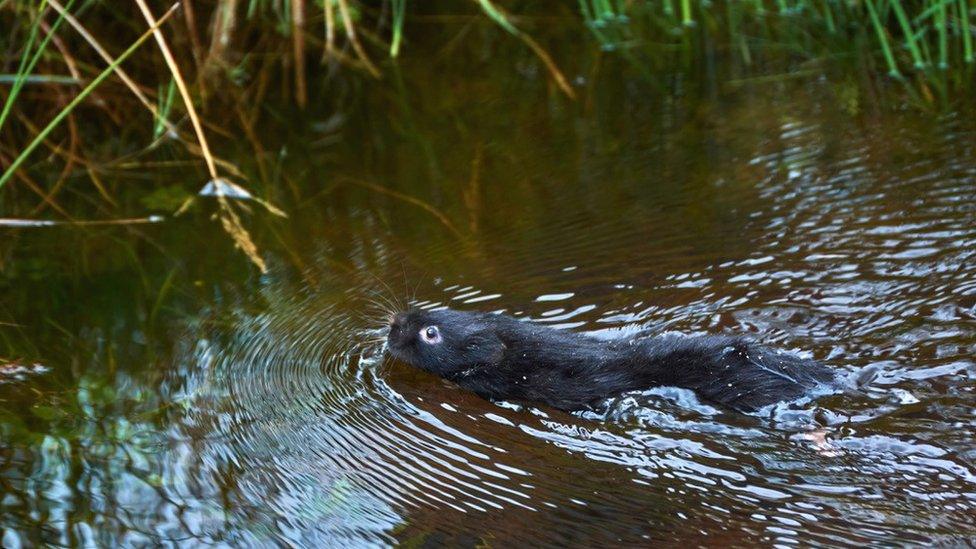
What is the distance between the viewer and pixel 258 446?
4.05 meters

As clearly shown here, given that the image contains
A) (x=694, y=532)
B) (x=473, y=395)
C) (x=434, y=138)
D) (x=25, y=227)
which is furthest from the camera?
(x=434, y=138)

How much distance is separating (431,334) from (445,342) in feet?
0.22

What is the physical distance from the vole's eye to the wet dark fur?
0.02m

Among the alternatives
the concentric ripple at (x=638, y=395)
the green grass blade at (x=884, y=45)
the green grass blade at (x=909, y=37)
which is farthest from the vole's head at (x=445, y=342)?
the green grass blade at (x=909, y=37)

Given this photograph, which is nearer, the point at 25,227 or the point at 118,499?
the point at 118,499

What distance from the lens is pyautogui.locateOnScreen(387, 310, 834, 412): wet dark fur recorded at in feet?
13.1

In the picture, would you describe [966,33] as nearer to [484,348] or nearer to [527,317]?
[527,317]

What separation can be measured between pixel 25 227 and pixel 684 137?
11.5ft

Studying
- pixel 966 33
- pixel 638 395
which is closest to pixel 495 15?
pixel 966 33

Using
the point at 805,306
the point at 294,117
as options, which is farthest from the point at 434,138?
the point at 805,306

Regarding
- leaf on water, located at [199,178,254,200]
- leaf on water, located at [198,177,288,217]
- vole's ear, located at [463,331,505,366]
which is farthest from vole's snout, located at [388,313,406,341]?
leaf on water, located at [199,178,254,200]

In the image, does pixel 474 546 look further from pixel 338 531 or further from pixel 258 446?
pixel 258 446

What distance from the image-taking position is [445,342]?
450 cm

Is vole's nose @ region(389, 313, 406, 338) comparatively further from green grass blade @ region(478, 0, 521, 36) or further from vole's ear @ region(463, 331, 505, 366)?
green grass blade @ region(478, 0, 521, 36)
